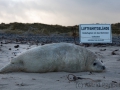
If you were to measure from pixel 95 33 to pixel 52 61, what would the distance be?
33.7 feet

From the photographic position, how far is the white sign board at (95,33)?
1630 centimetres

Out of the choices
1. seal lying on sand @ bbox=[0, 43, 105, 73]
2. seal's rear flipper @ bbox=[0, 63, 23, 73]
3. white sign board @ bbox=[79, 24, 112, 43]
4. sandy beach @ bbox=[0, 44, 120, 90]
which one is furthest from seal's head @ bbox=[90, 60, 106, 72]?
white sign board @ bbox=[79, 24, 112, 43]

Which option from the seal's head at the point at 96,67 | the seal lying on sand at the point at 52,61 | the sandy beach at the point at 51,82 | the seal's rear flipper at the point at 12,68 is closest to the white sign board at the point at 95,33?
the seal's head at the point at 96,67

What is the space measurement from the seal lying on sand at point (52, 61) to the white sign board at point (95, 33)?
946 cm

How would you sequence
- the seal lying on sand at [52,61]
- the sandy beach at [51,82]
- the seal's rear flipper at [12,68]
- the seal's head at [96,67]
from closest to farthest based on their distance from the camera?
the sandy beach at [51,82]
the seal's rear flipper at [12,68]
the seal lying on sand at [52,61]
the seal's head at [96,67]

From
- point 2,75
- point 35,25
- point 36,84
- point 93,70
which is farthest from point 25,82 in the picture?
point 35,25

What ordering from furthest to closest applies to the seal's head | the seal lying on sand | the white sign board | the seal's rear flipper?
the white sign board
the seal's head
the seal lying on sand
the seal's rear flipper

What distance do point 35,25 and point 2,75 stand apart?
130 ft

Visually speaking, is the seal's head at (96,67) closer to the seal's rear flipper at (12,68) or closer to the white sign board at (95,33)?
the seal's rear flipper at (12,68)

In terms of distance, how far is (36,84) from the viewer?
4.93 meters

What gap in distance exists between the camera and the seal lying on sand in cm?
636

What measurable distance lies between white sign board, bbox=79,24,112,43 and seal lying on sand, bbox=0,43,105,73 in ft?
31.0

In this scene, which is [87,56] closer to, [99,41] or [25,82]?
[25,82]

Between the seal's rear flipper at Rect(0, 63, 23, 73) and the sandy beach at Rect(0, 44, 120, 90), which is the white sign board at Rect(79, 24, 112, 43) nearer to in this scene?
the sandy beach at Rect(0, 44, 120, 90)
